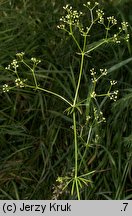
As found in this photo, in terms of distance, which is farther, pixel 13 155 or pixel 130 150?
pixel 13 155

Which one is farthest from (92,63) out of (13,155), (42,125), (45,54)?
(13,155)

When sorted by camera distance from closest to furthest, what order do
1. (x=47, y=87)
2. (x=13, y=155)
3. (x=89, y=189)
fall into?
(x=89, y=189)
(x=13, y=155)
(x=47, y=87)

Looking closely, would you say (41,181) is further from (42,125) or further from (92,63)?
(92,63)

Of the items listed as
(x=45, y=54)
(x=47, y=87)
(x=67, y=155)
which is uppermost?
(x=45, y=54)

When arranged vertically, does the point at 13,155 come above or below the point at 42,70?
below

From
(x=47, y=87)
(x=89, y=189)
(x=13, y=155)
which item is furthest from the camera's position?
(x=47, y=87)

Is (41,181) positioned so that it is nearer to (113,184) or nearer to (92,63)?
(113,184)

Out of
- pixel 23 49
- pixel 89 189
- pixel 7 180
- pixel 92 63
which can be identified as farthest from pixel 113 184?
pixel 23 49
